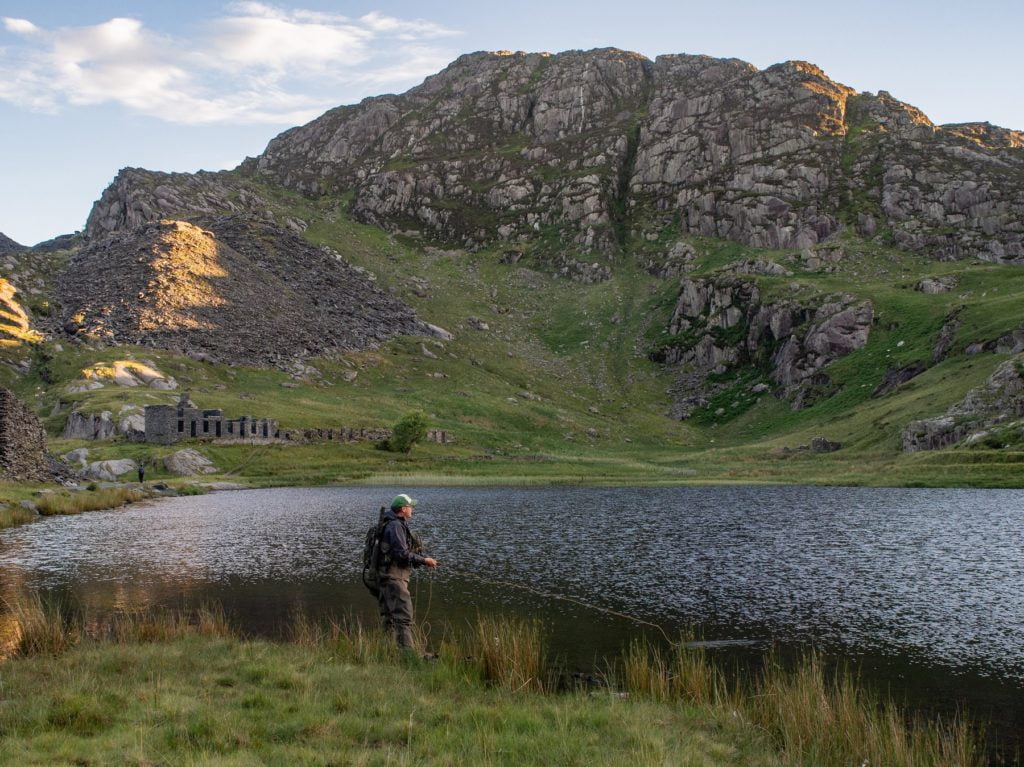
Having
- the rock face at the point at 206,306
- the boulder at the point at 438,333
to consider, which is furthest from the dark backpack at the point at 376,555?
the boulder at the point at 438,333

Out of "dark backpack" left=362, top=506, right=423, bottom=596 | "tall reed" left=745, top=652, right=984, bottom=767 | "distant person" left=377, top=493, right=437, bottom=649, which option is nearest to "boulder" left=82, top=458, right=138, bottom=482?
"dark backpack" left=362, top=506, right=423, bottom=596

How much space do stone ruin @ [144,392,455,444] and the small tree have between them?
21.1 feet

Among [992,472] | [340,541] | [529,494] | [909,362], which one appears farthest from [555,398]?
[340,541]

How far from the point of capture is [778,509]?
6234 cm

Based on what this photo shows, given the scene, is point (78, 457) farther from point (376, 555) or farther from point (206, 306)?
point (376, 555)

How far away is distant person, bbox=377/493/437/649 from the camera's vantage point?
18812mm

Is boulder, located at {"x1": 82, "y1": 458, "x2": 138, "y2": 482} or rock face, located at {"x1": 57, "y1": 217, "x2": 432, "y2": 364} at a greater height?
rock face, located at {"x1": 57, "y1": 217, "x2": 432, "y2": 364}

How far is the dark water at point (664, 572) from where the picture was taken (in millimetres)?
22156

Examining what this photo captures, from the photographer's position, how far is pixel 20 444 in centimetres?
6247

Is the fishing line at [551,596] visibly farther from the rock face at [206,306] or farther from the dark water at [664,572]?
the rock face at [206,306]

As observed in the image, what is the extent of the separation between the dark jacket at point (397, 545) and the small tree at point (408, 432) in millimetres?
100039

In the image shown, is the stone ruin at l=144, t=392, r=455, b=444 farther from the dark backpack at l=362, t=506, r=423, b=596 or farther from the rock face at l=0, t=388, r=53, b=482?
the dark backpack at l=362, t=506, r=423, b=596

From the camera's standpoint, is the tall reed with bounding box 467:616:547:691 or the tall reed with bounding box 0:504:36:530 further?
the tall reed with bounding box 0:504:36:530

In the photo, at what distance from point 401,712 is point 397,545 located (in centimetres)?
599
